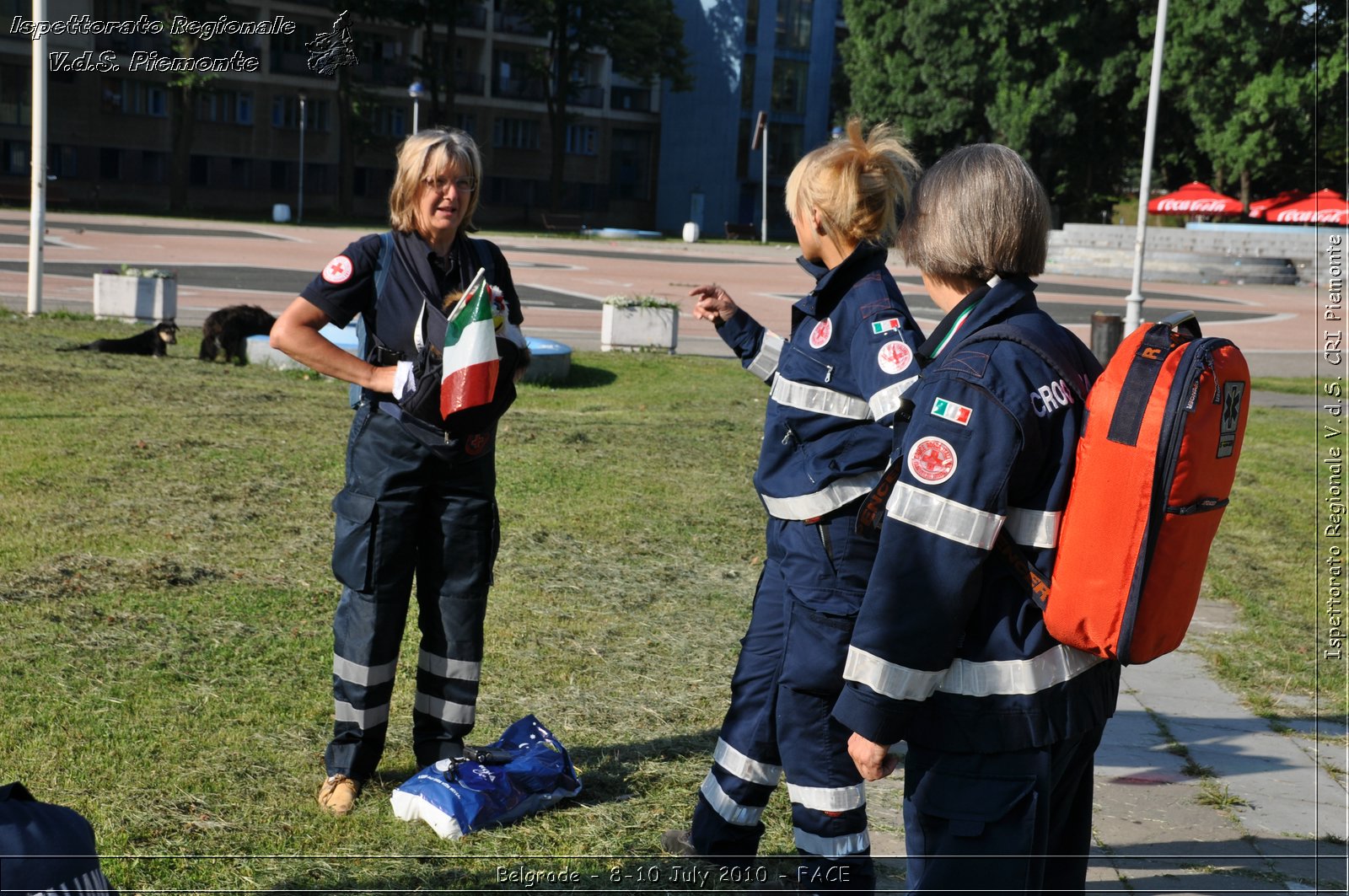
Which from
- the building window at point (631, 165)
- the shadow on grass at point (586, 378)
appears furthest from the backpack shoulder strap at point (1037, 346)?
the building window at point (631, 165)

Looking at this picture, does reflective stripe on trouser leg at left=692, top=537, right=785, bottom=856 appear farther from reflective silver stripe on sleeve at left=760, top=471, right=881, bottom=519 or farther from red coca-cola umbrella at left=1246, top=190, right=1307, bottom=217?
red coca-cola umbrella at left=1246, top=190, right=1307, bottom=217

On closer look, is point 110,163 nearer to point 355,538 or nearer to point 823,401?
point 355,538

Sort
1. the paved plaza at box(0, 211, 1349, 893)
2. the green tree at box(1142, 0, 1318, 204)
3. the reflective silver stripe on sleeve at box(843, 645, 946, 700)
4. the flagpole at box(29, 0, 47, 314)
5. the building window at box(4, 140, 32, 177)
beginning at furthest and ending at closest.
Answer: the building window at box(4, 140, 32, 177)
the green tree at box(1142, 0, 1318, 204)
the flagpole at box(29, 0, 47, 314)
the paved plaza at box(0, 211, 1349, 893)
the reflective silver stripe on sleeve at box(843, 645, 946, 700)

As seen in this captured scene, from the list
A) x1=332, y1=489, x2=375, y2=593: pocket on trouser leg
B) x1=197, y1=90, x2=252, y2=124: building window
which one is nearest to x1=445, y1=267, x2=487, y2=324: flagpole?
x1=332, y1=489, x2=375, y2=593: pocket on trouser leg

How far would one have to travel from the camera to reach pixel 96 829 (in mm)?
3682

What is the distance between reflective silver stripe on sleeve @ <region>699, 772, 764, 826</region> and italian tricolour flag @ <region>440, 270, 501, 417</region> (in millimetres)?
1295

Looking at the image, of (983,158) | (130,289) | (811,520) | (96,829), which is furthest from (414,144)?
(130,289)

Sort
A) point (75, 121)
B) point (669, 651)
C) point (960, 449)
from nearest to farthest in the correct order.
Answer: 1. point (960, 449)
2. point (669, 651)
3. point (75, 121)

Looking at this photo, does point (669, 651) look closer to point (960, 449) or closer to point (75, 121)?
point (960, 449)

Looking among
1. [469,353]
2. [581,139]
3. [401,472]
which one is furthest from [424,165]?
[581,139]

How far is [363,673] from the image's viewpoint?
3.92 metres

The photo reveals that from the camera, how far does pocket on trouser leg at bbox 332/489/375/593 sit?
12.5 feet

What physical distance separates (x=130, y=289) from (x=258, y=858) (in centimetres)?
1310

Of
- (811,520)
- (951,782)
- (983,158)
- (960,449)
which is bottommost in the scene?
(951,782)
